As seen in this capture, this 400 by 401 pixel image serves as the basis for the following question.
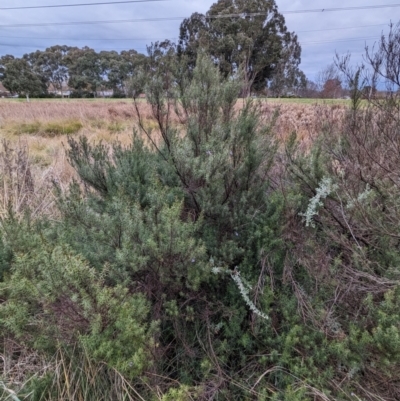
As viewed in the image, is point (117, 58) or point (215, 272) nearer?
point (215, 272)

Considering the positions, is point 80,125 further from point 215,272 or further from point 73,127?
point 215,272

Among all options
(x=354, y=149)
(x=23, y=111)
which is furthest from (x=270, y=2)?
(x=354, y=149)

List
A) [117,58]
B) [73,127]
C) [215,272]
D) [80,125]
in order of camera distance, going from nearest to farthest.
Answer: [215,272], [73,127], [80,125], [117,58]

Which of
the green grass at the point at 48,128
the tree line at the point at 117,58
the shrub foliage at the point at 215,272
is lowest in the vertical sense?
the shrub foliage at the point at 215,272

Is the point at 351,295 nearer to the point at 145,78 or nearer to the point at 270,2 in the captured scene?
the point at 145,78

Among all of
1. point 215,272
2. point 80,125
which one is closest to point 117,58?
point 80,125

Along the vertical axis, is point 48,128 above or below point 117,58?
below

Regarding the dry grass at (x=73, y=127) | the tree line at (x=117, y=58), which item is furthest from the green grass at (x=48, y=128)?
the tree line at (x=117, y=58)

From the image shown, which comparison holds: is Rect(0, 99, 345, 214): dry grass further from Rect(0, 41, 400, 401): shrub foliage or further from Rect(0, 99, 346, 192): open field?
Rect(0, 41, 400, 401): shrub foliage

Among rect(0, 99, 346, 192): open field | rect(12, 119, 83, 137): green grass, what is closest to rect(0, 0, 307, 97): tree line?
rect(0, 99, 346, 192): open field

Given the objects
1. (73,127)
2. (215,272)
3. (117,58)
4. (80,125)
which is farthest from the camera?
(117,58)

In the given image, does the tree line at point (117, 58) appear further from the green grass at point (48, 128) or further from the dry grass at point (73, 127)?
the green grass at point (48, 128)

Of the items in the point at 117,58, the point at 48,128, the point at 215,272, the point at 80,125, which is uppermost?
the point at 117,58

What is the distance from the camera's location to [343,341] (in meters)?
1.44
